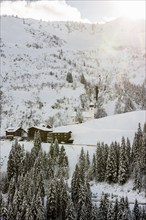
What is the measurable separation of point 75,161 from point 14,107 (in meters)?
70.1

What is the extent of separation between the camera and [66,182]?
95.9 metres

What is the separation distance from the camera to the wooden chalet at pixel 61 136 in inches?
4931

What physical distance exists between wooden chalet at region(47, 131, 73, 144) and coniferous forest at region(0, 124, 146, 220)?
37.0 ft

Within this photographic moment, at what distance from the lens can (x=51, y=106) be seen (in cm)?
17812

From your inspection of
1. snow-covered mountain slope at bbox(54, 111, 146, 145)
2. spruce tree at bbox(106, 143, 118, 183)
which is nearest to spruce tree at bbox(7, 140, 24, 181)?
spruce tree at bbox(106, 143, 118, 183)

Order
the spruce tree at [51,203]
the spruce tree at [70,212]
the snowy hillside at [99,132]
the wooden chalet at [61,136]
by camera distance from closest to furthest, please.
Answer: the spruce tree at [70,212], the spruce tree at [51,203], the snowy hillside at [99,132], the wooden chalet at [61,136]

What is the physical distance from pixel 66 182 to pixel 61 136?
103 feet

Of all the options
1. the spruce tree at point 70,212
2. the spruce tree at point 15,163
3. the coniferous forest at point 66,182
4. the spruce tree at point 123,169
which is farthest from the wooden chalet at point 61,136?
the spruce tree at point 70,212

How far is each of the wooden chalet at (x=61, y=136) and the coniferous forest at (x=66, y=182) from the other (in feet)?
37.0

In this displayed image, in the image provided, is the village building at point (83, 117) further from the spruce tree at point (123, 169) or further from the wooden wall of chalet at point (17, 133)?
the spruce tree at point (123, 169)

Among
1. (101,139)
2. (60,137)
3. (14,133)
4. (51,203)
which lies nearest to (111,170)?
(51,203)

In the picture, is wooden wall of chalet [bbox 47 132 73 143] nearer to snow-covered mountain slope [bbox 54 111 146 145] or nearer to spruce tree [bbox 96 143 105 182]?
snow-covered mountain slope [bbox 54 111 146 145]

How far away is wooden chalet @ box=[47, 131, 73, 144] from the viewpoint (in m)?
125

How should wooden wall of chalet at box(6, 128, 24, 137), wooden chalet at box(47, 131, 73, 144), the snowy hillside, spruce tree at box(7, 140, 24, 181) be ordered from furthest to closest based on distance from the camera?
wooden wall of chalet at box(6, 128, 24, 137) < wooden chalet at box(47, 131, 73, 144) < the snowy hillside < spruce tree at box(7, 140, 24, 181)
